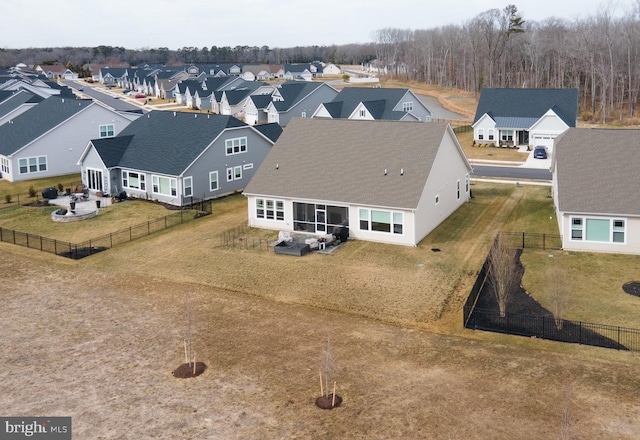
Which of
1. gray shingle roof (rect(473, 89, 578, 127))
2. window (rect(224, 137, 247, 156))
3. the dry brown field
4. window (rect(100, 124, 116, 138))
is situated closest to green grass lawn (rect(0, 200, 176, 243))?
the dry brown field

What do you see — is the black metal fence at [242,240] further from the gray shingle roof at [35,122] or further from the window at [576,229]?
the gray shingle roof at [35,122]

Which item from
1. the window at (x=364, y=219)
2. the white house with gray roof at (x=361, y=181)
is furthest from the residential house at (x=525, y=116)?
the window at (x=364, y=219)

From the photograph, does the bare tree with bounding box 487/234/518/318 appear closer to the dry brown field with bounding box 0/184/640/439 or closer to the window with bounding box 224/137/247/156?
the dry brown field with bounding box 0/184/640/439

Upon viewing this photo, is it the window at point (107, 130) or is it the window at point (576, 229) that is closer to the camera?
the window at point (576, 229)

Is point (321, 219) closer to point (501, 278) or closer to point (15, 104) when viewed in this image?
point (501, 278)

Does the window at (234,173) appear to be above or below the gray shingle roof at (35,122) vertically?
below
